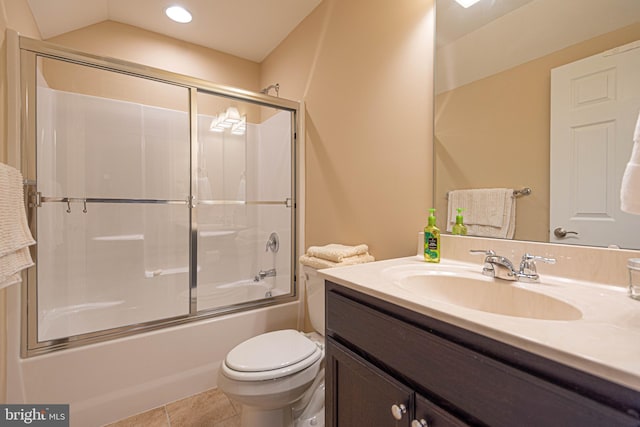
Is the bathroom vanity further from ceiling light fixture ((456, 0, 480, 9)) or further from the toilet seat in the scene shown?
ceiling light fixture ((456, 0, 480, 9))

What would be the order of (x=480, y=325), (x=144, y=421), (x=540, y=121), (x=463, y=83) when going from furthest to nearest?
(x=144, y=421), (x=463, y=83), (x=540, y=121), (x=480, y=325)

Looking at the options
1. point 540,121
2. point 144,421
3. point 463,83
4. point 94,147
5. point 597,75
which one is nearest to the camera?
point 597,75

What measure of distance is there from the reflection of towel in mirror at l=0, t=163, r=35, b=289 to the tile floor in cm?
94

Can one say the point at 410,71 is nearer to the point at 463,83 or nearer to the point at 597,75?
the point at 463,83

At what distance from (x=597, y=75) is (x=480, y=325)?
851mm

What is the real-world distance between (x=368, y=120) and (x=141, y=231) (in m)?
1.80

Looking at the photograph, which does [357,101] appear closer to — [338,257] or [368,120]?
[368,120]

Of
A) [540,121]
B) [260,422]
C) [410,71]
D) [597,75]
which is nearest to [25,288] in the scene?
[260,422]

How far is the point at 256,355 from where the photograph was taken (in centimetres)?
123

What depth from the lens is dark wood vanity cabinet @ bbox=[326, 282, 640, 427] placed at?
41cm

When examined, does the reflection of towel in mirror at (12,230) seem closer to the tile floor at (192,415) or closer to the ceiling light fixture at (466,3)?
the tile floor at (192,415)

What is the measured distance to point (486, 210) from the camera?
3.48ft

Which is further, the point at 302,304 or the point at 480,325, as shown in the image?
the point at 302,304

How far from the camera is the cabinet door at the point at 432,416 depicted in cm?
56
